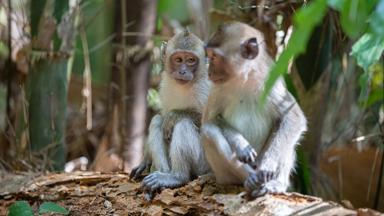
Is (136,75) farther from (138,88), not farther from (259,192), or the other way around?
(259,192)

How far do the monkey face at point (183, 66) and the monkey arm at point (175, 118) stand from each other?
0.28 meters

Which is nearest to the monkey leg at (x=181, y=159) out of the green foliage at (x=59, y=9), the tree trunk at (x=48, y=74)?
the tree trunk at (x=48, y=74)

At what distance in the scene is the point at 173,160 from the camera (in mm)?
5867

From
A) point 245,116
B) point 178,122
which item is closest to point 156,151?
point 178,122

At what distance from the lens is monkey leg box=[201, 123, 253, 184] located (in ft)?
16.7

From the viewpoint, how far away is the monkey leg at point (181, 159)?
228 inches

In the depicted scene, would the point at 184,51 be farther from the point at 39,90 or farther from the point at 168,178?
the point at 39,90

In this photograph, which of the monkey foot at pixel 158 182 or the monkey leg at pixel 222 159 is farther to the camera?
the monkey foot at pixel 158 182

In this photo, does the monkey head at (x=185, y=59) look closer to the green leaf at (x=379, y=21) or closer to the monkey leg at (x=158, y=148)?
the monkey leg at (x=158, y=148)

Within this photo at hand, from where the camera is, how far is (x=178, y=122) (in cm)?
601

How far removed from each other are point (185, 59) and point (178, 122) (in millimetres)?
741

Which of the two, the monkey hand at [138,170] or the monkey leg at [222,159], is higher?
the monkey leg at [222,159]

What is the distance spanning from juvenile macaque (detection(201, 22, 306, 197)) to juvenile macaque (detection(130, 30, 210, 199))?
0.52 metres

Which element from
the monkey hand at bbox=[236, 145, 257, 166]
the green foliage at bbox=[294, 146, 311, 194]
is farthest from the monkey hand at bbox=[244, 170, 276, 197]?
the green foliage at bbox=[294, 146, 311, 194]
